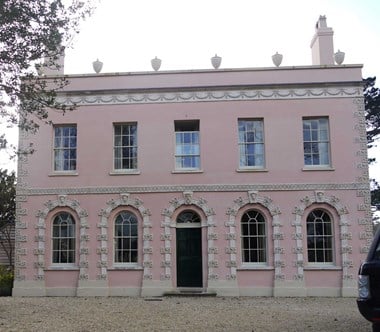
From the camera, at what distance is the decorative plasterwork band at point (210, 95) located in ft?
61.3

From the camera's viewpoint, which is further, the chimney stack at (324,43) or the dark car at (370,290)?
the chimney stack at (324,43)

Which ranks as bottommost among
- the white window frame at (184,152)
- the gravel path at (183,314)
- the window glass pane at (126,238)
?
the gravel path at (183,314)

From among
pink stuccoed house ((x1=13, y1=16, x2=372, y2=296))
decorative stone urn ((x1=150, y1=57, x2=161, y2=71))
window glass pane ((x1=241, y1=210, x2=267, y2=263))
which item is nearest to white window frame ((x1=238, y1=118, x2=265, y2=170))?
pink stuccoed house ((x1=13, y1=16, x2=372, y2=296))

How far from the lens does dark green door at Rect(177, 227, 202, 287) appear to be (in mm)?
18031

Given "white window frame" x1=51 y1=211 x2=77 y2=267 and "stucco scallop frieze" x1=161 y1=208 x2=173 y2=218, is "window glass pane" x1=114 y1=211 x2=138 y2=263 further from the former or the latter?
"white window frame" x1=51 y1=211 x2=77 y2=267

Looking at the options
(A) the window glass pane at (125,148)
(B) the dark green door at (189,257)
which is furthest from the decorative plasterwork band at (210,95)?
(B) the dark green door at (189,257)

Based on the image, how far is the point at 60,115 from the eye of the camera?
750 inches

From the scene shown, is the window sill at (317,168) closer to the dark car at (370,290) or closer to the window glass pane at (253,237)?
the window glass pane at (253,237)

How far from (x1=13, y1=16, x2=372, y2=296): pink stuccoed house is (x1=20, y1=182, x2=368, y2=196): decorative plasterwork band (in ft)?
0.12

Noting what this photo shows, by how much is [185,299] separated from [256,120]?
22.5ft

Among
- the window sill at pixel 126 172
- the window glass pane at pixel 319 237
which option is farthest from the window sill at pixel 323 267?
the window sill at pixel 126 172

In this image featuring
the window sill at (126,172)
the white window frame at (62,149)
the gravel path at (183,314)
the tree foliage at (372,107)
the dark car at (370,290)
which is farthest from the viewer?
the tree foliage at (372,107)

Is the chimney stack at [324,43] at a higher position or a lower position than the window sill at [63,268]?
higher

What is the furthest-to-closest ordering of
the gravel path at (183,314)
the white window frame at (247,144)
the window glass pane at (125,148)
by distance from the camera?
1. the window glass pane at (125,148)
2. the white window frame at (247,144)
3. the gravel path at (183,314)
